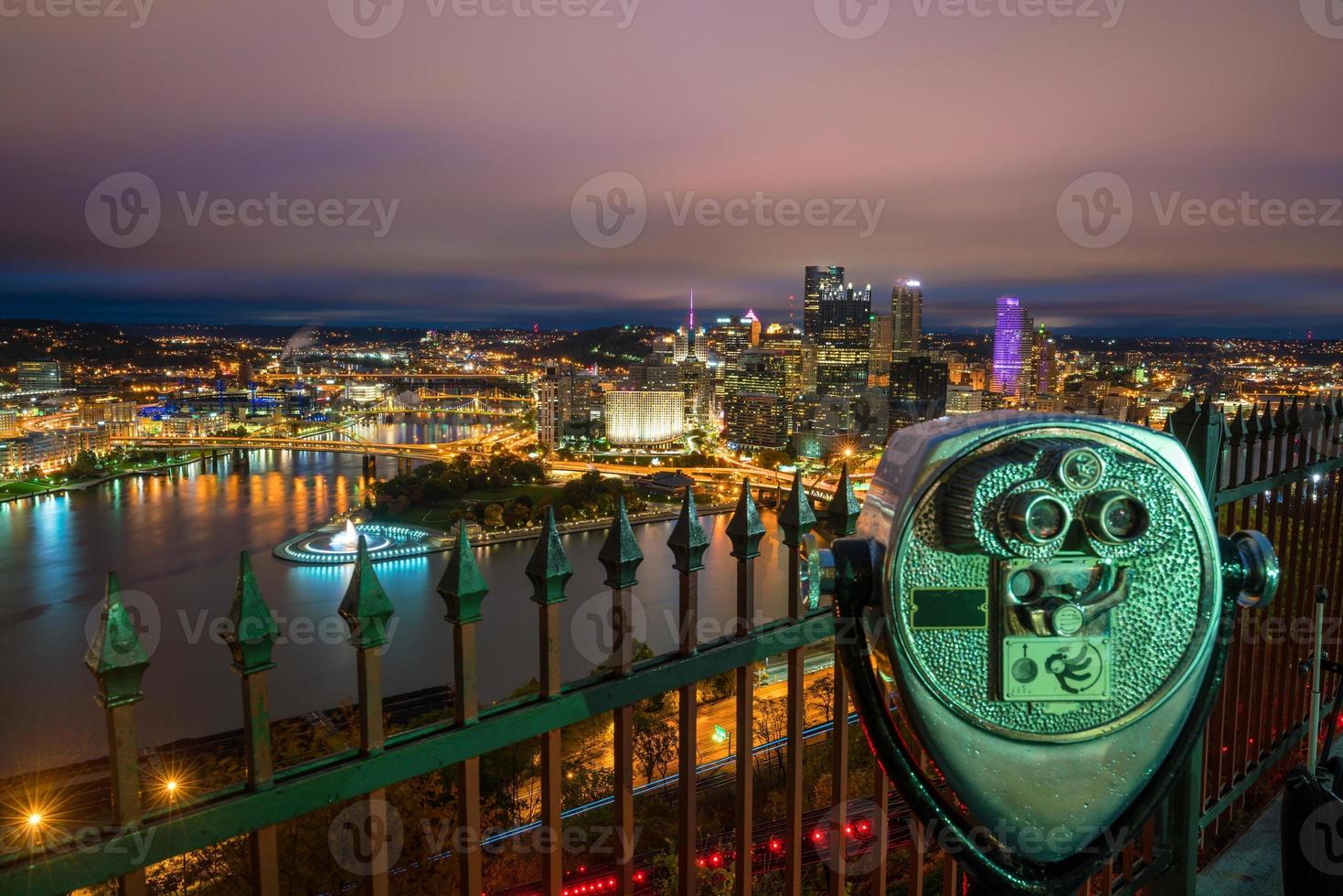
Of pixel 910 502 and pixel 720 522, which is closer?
pixel 910 502

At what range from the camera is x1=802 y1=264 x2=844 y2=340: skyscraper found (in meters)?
70.7

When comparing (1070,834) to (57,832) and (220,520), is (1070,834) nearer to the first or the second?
(57,832)

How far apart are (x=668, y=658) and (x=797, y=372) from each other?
200 feet

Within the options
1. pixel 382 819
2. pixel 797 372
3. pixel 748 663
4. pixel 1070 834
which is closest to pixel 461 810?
pixel 382 819

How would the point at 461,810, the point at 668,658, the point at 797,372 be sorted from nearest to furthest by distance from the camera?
the point at 461,810 < the point at 668,658 < the point at 797,372

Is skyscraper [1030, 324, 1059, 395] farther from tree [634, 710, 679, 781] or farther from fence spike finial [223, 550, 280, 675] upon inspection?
fence spike finial [223, 550, 280, 675]

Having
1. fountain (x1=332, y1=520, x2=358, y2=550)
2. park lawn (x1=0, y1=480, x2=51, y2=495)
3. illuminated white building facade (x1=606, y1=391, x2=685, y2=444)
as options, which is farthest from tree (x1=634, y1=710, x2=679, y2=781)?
illuminated white building facade (x1=606, y1=391, x2=685, y2=444)

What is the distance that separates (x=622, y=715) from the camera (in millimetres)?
1203

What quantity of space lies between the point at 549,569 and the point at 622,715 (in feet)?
0.96

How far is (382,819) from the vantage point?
1.11m

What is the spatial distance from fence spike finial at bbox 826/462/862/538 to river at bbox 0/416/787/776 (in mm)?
5306

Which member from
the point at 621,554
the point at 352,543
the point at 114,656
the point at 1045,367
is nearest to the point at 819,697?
the point at 621,554

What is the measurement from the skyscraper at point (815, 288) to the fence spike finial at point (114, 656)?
7051 cm

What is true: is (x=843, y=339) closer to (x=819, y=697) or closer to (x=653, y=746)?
(x=819, y=697)
